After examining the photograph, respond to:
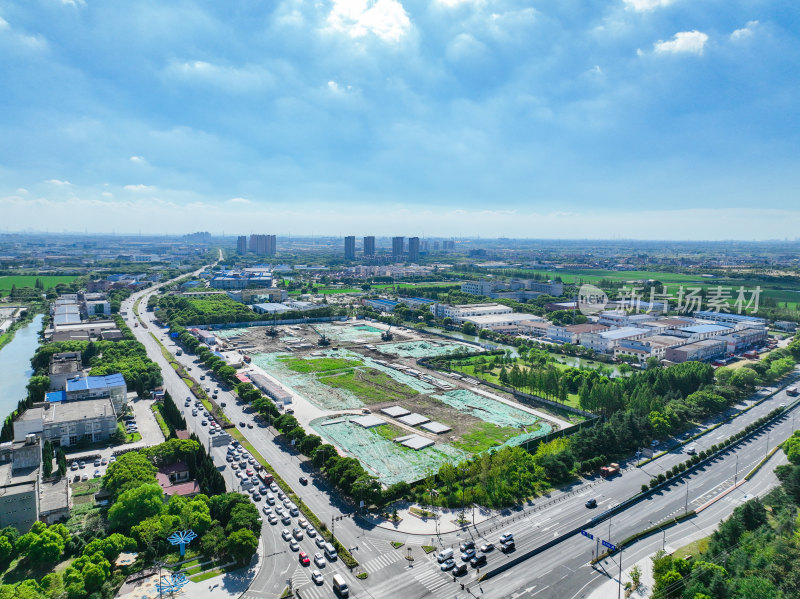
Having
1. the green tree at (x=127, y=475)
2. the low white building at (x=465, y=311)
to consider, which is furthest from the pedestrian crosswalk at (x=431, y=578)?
the low white building at (x=465, y=311)

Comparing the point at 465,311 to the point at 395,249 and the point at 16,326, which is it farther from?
the point at 395,249

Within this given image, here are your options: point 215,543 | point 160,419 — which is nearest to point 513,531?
point 215,543

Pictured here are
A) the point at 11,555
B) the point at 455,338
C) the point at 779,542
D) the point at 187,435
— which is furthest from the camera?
the point at 455,338

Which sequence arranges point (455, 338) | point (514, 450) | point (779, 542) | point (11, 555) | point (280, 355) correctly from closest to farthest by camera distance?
point (779, 542), point (11, 555), point (514, 450), point (280, 355), point (455, 338)

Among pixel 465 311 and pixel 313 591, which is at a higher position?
pixel 465 311

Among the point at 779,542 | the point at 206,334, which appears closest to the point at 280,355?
→ the point at 206,334

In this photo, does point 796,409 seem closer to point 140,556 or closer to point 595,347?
point 595,347
